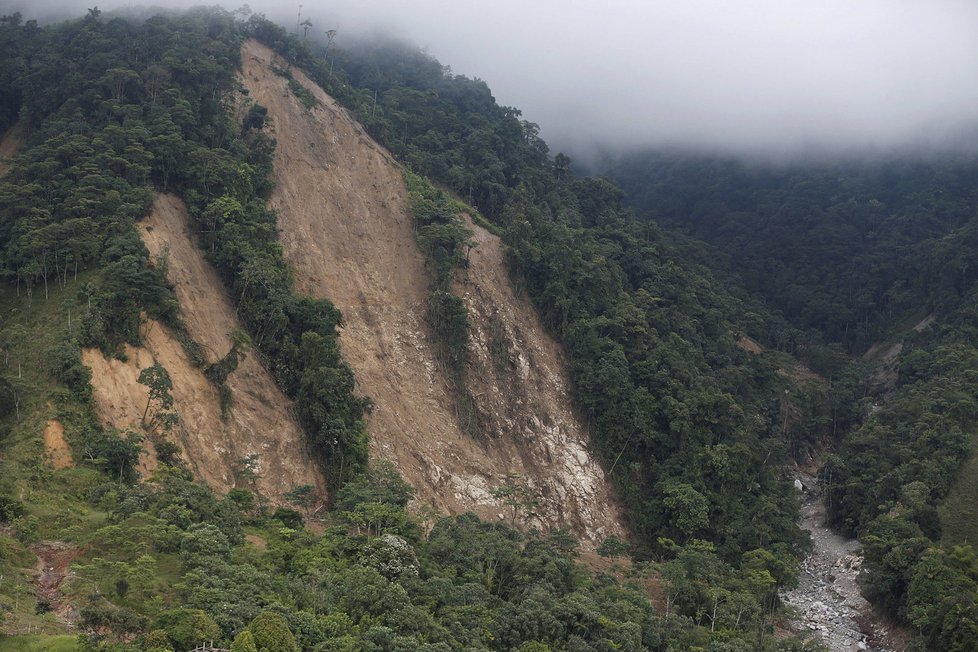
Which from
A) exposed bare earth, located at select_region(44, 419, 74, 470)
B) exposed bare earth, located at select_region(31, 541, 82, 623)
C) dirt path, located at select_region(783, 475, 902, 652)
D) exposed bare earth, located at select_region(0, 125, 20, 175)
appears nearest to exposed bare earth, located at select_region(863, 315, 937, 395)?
dirt path, located at select_region(783, 475, 902, 652)

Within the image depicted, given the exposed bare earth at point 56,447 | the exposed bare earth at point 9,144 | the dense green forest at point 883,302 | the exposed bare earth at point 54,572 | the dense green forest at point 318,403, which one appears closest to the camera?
the exposed bare earth at point 54,572

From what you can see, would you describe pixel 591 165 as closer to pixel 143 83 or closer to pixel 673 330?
pixel 673 330

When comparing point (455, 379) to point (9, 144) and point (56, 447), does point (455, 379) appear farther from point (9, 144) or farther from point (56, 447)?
point (9, 144)

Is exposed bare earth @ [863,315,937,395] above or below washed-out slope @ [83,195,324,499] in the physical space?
above

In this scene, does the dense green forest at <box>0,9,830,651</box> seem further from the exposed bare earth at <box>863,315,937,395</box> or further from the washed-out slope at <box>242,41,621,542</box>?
the exposed bare earth at <box>863,315,937,395</box>

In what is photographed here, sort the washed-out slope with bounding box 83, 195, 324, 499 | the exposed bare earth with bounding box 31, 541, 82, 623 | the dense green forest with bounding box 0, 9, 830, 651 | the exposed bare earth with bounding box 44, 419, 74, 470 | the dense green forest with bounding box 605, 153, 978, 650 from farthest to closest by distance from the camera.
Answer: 1. the dense green forest with bounding box 605, 153, 978, 650
2. the washed-out slope with bounding box 83, 195, 324, 499
3. the exposed bare earth with bounding box 44, 419, 74, 470
4. the dense green forest with bounding box 0, 9, 830, 651
5. the exposed bare earth with bounding box 31, 541, 82, 623

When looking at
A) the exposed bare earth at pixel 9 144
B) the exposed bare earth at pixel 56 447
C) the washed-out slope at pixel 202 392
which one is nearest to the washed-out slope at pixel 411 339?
the washed-out slope at pixel 202 392

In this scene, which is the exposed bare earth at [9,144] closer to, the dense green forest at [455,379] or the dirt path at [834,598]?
the dense green forest at [455,379]
